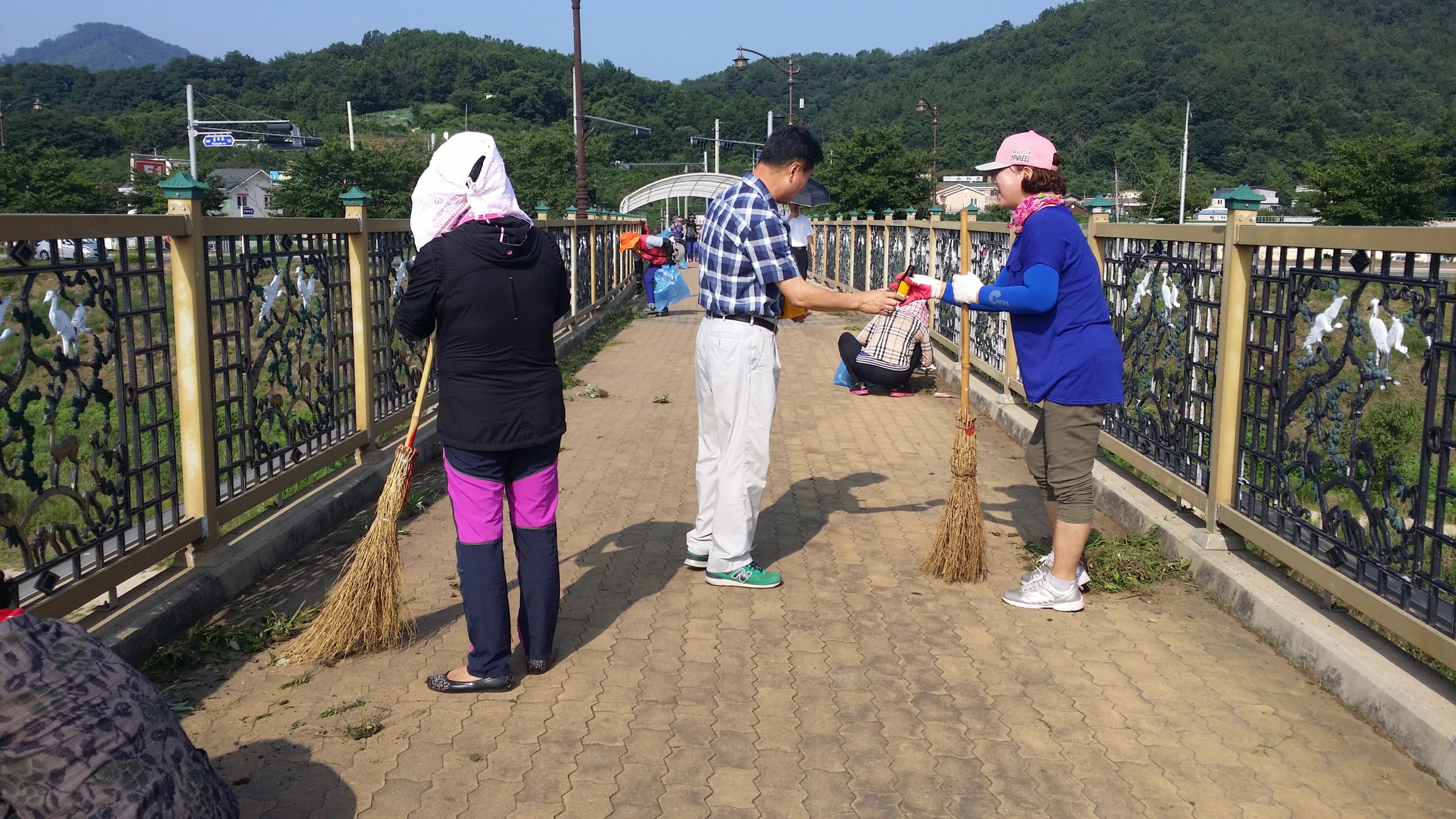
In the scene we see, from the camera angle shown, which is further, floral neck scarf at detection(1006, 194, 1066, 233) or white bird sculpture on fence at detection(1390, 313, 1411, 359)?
floral neck scarf at detection(1006, 194, 1066, 233)

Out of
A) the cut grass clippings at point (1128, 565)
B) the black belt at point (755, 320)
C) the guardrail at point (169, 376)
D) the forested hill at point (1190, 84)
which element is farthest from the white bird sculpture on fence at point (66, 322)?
the forested hill at point (1190, 84)

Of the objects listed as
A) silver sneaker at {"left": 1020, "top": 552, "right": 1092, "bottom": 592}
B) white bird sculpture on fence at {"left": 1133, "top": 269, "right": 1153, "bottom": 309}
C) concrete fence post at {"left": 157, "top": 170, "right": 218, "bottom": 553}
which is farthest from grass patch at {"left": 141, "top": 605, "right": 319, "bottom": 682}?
white bird sculpture on fence at {"left": 1133, "top": 269, "right": 1153, "bottom": 309}

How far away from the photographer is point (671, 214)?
90250mm

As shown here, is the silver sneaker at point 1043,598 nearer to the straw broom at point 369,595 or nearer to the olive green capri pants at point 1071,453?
the olive green capri pants at point 1071,453

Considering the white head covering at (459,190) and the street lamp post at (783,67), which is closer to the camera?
the white head covering at (459,190)

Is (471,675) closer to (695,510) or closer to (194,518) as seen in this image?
(194,518)

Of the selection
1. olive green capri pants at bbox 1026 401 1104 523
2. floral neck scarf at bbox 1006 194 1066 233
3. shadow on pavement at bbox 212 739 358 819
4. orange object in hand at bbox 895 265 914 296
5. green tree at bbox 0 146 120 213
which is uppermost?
green tree at bbox 0 146 120 213

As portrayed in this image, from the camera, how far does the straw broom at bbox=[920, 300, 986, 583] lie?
505cm

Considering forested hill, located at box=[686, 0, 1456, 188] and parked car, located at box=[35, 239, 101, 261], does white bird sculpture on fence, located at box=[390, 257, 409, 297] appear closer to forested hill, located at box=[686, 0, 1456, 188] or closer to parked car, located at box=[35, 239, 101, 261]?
parked car, located at box=[35, 239, 101, 261]

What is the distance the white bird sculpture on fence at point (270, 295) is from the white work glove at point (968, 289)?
314 cm

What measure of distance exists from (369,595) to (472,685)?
1.92 ft

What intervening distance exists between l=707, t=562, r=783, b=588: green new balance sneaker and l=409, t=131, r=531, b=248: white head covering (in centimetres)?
200

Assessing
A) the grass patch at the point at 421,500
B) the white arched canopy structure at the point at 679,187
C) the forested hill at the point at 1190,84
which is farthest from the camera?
the forested hill at the point at 1190,84

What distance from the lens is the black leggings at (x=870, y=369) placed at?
34.8 feet
